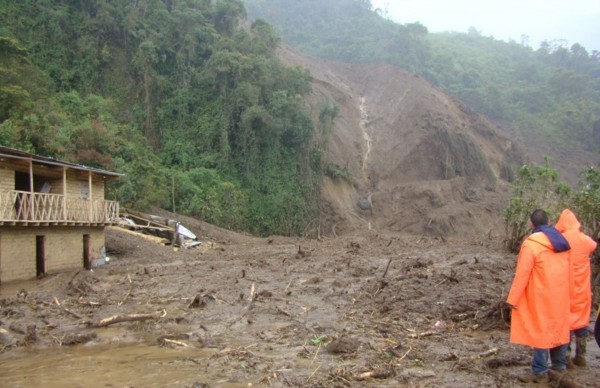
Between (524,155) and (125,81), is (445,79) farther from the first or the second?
(125,81)

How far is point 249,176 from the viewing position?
37.6 meters

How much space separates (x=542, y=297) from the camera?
5.66 m

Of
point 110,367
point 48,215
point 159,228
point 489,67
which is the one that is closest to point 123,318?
point 110,367

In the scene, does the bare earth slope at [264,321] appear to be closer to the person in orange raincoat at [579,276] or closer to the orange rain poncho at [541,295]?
the orange rain poncho at [541,295]

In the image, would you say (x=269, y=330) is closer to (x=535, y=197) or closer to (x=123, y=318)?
(x=123, y=318)

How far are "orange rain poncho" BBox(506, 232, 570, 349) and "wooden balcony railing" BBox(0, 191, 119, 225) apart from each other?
49.6ft

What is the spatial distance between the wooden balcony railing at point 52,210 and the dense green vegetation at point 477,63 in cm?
5871

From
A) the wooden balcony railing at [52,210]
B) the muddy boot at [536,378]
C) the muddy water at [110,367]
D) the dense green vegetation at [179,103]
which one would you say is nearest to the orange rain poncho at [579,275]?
the muddy boot at [536,378]

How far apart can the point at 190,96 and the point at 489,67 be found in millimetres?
66710

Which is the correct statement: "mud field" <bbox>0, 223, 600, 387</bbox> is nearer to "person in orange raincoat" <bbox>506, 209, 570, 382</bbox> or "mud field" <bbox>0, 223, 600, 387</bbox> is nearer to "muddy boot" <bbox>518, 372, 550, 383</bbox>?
"muddy boot" <bbox>518, 372, 550, 383</bbox>

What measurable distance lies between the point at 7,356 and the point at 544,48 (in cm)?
10886

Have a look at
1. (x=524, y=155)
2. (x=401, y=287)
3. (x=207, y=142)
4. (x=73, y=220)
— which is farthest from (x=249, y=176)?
(x=524, y=155)

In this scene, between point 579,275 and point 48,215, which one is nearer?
point 579,275

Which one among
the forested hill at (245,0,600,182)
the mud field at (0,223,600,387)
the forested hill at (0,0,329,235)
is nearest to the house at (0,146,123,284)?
the mud field at (0,223,600,387)
